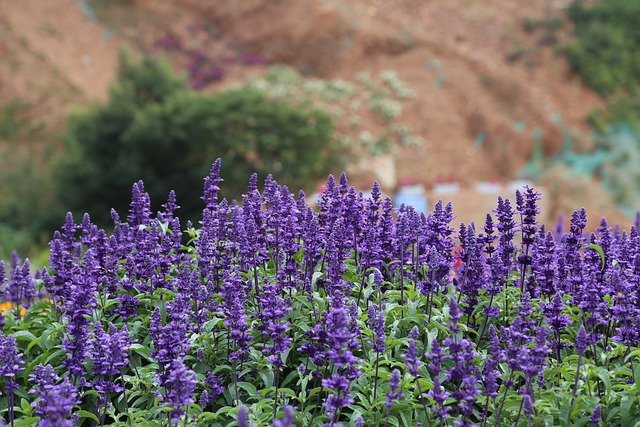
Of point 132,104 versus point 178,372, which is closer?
point 178,372

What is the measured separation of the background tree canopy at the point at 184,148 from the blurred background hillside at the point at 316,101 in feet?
0.17

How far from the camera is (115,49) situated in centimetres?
3341

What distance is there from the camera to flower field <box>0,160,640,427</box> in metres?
3.57

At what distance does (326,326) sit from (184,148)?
58.5ft

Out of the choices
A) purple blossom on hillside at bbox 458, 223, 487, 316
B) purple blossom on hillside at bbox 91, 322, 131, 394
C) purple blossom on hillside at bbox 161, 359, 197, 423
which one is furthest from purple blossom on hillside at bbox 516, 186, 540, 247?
purple blossom on hillside at bbox 91, 322, 131, 394

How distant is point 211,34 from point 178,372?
3349 cm

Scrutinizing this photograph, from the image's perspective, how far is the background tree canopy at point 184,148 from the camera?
20.6m

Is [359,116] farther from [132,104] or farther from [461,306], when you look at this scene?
[461,306]

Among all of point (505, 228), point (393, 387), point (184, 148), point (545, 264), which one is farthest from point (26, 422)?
point (184, 148)

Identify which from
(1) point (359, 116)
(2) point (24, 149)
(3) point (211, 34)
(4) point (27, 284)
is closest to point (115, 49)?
(3) point (211, 34)

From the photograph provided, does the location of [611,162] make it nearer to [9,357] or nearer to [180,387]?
[180,387]

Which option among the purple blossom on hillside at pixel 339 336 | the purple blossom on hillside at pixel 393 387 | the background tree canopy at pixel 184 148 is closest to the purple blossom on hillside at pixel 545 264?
the purple blossom on hillside at pixel 393 387

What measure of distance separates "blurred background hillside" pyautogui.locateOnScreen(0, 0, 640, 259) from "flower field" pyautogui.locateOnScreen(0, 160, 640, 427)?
14.6 metres

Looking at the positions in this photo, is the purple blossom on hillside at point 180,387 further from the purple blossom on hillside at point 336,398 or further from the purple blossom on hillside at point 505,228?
the purple blossom on hillside at point 505,228
